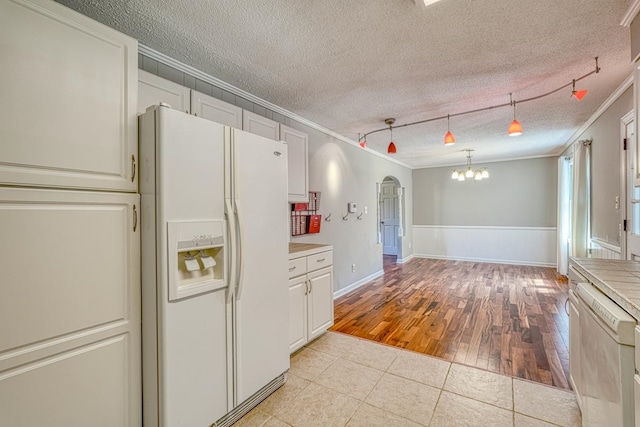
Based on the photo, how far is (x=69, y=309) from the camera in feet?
4.02

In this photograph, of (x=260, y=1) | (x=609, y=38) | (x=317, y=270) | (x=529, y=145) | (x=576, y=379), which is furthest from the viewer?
(x=529, y=145)

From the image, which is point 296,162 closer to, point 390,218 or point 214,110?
point 214,110

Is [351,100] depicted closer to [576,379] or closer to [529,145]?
[576,379]

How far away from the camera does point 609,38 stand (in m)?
1.90

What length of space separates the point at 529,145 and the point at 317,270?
4.91m

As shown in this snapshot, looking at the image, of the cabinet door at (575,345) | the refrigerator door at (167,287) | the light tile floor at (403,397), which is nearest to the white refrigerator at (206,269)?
the refrigerator door at (167,287)

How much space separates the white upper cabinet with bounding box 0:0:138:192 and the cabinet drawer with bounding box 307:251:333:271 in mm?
1564

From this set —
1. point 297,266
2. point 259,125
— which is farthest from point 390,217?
point 259,125

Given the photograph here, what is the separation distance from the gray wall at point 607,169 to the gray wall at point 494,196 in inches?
103

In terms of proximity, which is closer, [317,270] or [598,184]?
[317,270]

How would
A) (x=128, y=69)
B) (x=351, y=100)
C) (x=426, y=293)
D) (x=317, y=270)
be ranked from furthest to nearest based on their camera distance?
(x=426, y=293)
(x=351, y=100)
(x=317, y=270)
(x=128, y=69)

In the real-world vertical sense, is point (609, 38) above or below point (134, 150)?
above

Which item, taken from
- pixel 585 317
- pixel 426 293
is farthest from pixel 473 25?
pixel 426 293

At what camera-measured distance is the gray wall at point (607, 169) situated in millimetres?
2826
